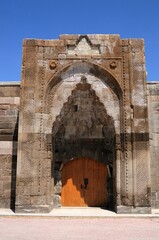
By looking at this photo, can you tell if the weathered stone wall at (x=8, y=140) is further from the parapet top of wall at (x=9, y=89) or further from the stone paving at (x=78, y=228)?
the stone paving at (x=78, y=228)

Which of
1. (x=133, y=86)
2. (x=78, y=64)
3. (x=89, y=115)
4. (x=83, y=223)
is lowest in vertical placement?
(x=83, y=223)

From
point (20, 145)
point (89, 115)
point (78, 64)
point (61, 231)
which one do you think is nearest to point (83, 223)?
point (61, 231)

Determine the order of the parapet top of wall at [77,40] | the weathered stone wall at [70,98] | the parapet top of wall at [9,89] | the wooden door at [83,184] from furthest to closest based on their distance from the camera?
1. the parapet top of wall at [9,89]
2. the wooden door at [83,184]
3. the parapet top of wall at [77,40]
4. the weathered stone wall at [70,98]

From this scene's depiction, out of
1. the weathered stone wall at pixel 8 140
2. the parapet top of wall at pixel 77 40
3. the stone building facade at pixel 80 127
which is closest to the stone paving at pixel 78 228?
the stone building facade at pixel 80 127

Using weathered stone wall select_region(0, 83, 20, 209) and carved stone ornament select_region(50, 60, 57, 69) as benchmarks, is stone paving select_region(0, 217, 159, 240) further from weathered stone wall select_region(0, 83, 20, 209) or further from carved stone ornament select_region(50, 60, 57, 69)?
carved stone ornament select_region(50, 60, 57, 69)

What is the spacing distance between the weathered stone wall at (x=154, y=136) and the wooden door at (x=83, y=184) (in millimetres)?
1781

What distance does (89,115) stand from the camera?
1170cm

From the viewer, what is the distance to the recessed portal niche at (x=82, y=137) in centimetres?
1135

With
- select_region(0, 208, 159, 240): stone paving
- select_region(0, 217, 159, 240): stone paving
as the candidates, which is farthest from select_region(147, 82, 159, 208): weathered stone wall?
select_region(0, 217, 159, 240): stone paving

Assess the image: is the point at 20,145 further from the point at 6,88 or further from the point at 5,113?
the point at 6,88

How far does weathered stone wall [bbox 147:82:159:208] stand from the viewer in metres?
11.3

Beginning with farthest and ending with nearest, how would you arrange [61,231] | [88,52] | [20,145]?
[88,52] → [20,145] → [61,231]

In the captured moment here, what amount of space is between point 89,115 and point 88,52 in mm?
2380

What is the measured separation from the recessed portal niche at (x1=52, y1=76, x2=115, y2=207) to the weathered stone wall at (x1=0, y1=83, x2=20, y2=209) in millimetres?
1534
